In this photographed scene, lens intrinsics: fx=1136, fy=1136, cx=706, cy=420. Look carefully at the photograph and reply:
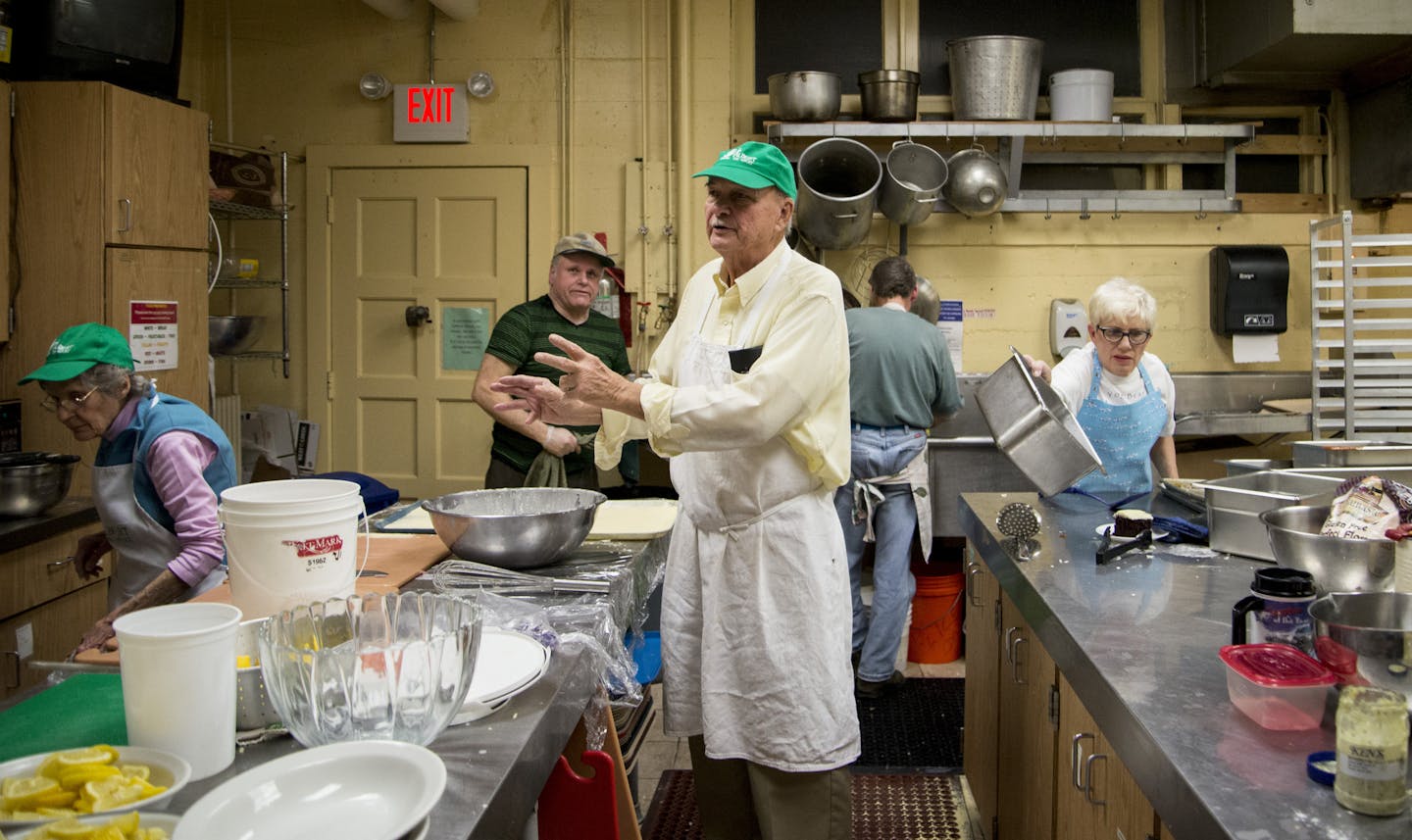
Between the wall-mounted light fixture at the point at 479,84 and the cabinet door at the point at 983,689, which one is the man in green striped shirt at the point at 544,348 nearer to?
the cabinet door at the point at 983,689

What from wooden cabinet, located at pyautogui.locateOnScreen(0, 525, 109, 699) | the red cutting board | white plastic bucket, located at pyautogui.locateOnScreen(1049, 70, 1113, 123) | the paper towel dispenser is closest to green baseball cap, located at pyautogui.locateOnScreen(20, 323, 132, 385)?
the red cutting board

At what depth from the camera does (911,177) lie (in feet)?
17.3

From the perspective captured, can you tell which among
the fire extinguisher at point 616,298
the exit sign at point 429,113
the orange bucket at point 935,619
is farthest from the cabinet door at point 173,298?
the orange bucket at point 935,619

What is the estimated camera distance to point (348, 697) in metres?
1.37

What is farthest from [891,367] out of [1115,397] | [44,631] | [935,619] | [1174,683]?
[44,631]

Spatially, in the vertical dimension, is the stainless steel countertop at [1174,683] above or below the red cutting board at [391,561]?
below

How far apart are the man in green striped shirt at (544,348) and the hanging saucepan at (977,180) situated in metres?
2.02

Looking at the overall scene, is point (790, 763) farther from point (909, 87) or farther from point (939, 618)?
point (909, 87)

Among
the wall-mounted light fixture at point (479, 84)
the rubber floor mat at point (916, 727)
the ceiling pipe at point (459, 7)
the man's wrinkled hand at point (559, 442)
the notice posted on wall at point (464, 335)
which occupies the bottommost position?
the rubber floor mat at point (916, 727)

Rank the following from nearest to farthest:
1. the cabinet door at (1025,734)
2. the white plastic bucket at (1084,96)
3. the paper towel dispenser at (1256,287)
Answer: the cabinet door at (1025,734)
the white plastic bucket at (1084,96)
the paper towel dispenser at (1256,287)

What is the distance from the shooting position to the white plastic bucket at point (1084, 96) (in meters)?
5.26

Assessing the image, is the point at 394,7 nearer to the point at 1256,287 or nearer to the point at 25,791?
the point at 1256,287

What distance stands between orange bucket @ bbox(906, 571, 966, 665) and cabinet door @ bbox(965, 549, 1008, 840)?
1265 millimetres

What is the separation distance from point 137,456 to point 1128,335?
102 inches
